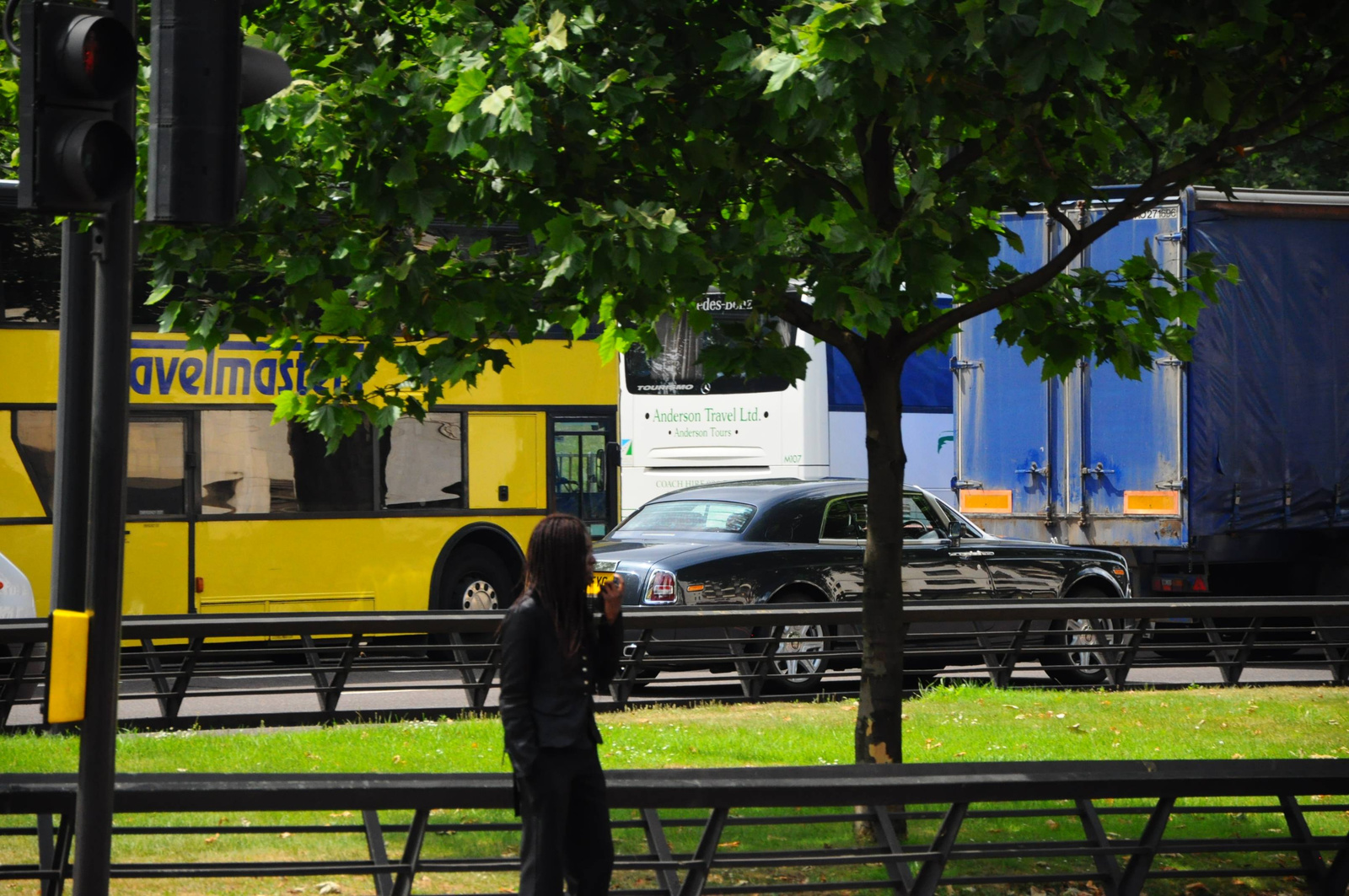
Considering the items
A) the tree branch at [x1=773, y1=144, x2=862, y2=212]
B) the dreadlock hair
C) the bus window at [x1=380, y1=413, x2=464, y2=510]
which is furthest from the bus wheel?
the dreadlock hair

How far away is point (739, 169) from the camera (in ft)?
22.1

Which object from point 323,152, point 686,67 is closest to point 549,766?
point 323,152

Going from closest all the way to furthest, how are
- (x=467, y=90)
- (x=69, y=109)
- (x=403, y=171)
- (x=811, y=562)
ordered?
(x=69, y=109)
(x=467, y=90)
(x=403, y=171)
(x=811, y=562)

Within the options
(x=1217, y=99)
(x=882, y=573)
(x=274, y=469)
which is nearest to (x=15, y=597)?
(x=274, y=469)

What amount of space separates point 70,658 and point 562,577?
1.41m

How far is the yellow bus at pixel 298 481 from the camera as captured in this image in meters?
14.7

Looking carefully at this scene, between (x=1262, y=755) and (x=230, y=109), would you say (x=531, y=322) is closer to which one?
(x=230, y=109)

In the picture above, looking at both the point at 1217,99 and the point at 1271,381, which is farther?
the point at 1271,381

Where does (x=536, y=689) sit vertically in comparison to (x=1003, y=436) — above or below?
below

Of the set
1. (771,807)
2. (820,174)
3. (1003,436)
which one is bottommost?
(771,807)

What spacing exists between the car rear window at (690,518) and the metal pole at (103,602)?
9.10 meters

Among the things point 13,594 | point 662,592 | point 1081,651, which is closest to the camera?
point 13,594

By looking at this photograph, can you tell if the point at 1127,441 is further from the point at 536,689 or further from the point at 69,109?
the point at 69,109

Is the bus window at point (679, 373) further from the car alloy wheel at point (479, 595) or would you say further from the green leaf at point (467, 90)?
the green leaf at point (467, 90)
